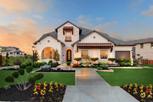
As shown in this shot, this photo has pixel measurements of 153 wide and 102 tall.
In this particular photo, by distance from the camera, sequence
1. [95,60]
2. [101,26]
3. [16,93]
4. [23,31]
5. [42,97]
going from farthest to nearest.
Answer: [101,26] < [95,60] < [23,31] < [16,93] < [42,97]

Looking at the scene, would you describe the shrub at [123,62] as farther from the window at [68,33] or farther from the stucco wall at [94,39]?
the window at [68,33]

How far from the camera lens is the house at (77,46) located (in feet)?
127

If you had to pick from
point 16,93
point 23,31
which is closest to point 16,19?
point 23,31

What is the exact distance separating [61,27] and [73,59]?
5.61 meters

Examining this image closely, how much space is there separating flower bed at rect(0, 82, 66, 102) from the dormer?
1124 inches

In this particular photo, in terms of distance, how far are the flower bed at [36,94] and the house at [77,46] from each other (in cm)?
2651

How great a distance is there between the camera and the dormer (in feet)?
133

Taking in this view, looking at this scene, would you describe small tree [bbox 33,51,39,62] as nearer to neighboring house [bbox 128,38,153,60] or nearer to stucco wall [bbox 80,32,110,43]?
stucco wall [bbox 80,32,110,43]

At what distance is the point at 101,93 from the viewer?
11352mm

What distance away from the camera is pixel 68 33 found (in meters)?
40.5

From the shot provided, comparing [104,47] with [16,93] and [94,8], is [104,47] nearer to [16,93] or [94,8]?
[94,8]

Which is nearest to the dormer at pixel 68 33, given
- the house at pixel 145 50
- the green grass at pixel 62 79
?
the house at pixel 145 50

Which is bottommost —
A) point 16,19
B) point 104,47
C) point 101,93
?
point 101,93

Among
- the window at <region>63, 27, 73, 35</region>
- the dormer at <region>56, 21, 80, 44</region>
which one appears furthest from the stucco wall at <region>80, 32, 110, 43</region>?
the window at <region>63, 27, 73, 35</region>
